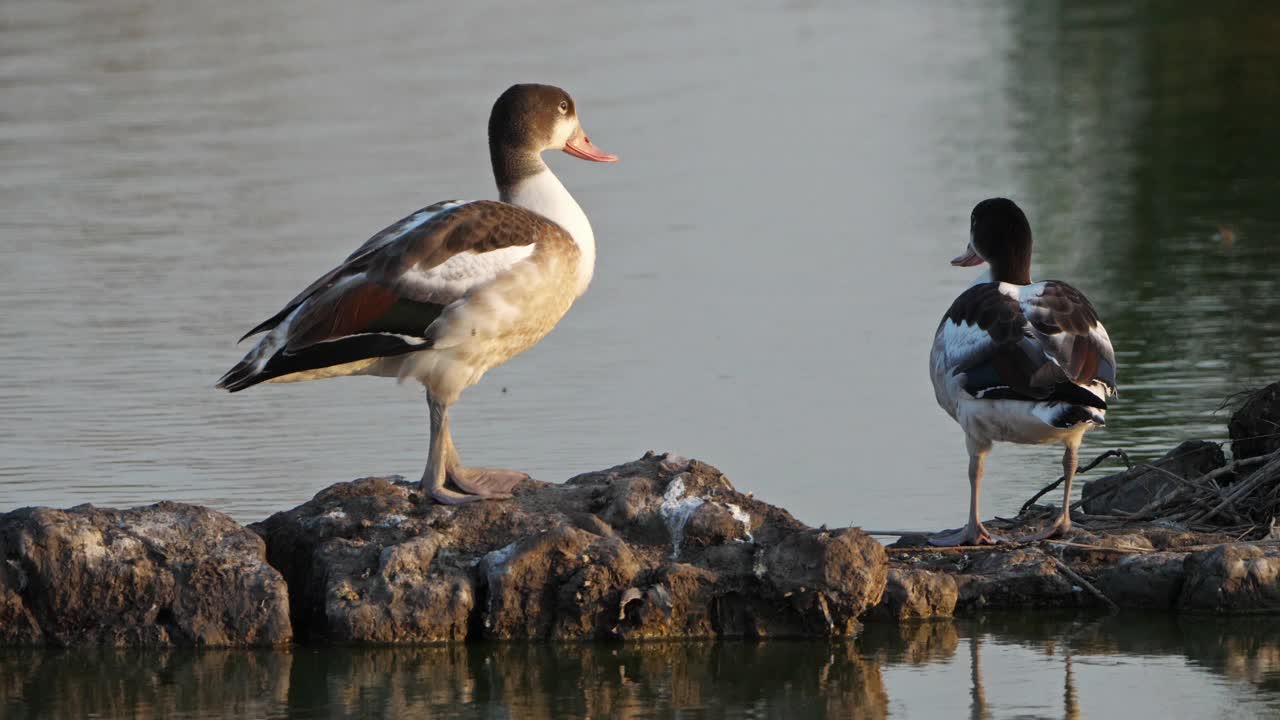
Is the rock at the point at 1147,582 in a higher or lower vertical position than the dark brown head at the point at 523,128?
lower

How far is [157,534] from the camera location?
24.8 ft

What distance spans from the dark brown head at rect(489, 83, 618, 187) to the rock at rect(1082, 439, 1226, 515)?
113 inches

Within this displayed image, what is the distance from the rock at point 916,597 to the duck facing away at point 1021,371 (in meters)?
0.65

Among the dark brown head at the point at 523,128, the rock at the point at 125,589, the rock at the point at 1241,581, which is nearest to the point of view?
the rock at the point at 125,589

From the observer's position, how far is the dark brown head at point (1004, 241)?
932cm

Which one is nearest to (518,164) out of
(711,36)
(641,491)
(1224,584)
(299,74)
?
(641,491)

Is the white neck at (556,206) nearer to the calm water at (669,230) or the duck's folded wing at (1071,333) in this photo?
the calm water at (669,230)

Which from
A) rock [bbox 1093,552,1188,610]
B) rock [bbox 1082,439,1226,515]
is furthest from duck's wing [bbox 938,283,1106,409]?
rock [bbox 1082,439,1226,515]

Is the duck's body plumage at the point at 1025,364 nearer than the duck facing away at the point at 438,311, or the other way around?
the duck facing away at the point at 438,311

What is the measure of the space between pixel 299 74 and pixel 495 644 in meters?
18.4

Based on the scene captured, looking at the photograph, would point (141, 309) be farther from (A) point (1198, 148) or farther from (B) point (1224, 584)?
(A) point (1198, 148)

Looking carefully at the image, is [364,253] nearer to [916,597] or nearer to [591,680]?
[591,680]

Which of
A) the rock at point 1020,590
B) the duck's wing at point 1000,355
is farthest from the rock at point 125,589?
the duck's wing at point 1000,355

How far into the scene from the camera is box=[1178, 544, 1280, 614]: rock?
7.66 meters
